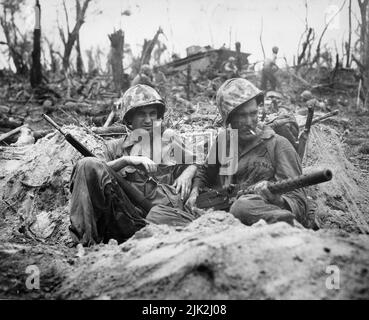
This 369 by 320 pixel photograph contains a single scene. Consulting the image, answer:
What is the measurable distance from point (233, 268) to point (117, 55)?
35.1ft

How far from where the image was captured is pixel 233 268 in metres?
1.88

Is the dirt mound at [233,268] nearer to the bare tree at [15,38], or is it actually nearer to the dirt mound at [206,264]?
the dirt mound at [206,264]

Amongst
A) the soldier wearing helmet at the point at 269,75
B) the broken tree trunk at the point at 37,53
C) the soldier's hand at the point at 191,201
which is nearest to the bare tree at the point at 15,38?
the broken tree trunk at the point at 37,53

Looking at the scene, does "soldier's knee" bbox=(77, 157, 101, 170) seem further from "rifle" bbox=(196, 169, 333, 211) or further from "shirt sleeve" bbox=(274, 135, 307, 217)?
"shirt sleeve" bbox=(274, 135, 307, 217)

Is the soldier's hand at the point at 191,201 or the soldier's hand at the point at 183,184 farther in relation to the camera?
the soldier's hand at the point at 183,184

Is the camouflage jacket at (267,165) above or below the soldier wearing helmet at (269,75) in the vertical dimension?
below

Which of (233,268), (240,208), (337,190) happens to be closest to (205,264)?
(233,268)

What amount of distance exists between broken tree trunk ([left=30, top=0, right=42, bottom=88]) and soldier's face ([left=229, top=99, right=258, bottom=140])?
882 centimetres

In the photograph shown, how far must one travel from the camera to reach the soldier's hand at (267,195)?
2.86 metres

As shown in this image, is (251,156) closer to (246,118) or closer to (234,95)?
(246,118)

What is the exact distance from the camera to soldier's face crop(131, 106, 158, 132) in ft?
12.6

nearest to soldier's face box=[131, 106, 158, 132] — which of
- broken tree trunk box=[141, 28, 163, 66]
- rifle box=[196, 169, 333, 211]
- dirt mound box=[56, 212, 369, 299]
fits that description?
rifle box=[196, 169, 333, 211]

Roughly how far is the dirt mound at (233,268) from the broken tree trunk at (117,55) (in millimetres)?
9836
